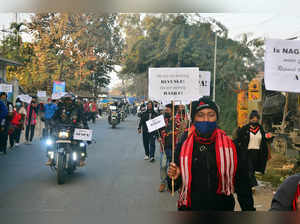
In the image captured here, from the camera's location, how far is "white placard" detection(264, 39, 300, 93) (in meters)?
3.18

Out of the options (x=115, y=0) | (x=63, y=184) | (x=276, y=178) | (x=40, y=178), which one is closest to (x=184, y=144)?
(x=115, y=0)

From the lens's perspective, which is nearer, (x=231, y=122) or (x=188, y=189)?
(x=188, y=189)

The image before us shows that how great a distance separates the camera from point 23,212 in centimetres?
162

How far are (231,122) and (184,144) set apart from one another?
15.7 metres

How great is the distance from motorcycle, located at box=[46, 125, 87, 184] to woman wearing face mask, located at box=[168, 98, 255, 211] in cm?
497

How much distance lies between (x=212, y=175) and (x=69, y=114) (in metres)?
5.90

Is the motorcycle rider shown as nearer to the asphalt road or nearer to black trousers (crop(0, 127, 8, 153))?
the asphalt road

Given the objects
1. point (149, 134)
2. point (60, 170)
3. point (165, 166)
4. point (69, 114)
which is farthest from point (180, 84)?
point (149, 134)

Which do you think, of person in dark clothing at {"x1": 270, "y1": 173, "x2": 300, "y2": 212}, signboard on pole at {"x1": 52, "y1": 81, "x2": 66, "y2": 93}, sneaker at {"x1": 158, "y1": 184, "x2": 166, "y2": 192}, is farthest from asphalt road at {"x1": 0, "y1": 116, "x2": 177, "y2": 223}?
signboard on pole at {"x1": 52, "y1": 81, "x2": 66, "y2": 93}

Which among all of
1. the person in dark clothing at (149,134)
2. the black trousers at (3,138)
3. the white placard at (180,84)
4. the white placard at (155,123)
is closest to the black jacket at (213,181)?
the white placard at (180,84)

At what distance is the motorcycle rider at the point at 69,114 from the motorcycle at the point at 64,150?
0.13 meters

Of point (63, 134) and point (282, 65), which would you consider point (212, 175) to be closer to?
point (282, 65)

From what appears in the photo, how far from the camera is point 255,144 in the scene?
7.18 meters

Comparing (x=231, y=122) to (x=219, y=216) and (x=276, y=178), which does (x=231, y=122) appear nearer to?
(x=276, y=178)
